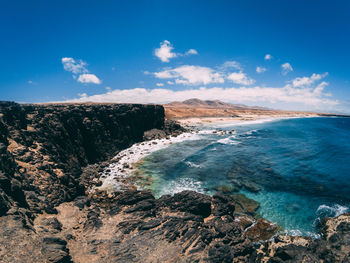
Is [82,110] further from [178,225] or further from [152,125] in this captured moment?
[178,225]

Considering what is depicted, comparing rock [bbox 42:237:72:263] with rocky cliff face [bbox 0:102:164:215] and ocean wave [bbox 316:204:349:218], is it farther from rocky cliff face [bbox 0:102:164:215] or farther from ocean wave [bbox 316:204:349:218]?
ocean wave [bbox 316:204:349:218]

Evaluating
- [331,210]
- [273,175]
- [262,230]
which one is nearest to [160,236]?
[262,230]

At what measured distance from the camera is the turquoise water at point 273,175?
2111 centimetres

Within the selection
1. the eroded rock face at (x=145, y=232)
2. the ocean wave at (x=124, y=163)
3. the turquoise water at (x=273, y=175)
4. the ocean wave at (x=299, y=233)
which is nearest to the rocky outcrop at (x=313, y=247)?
the ocean wave at (x=299, y=233)

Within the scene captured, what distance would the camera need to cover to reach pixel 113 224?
17.2 m

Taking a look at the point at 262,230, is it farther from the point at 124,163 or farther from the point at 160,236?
the point at 124,163

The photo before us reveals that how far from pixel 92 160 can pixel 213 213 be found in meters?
29.7

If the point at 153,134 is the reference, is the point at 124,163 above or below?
below

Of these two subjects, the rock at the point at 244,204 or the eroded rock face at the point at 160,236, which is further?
the rock at the point at 244,204

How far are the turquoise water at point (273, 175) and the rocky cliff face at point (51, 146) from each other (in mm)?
12118

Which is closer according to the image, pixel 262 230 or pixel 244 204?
pixel 262 230

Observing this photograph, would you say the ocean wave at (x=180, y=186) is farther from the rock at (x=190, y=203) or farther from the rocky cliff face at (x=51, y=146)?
the rocky cliff face at (x=51, y=146)

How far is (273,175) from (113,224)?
90.1 ft

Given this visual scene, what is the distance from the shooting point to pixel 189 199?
20.1 meters
